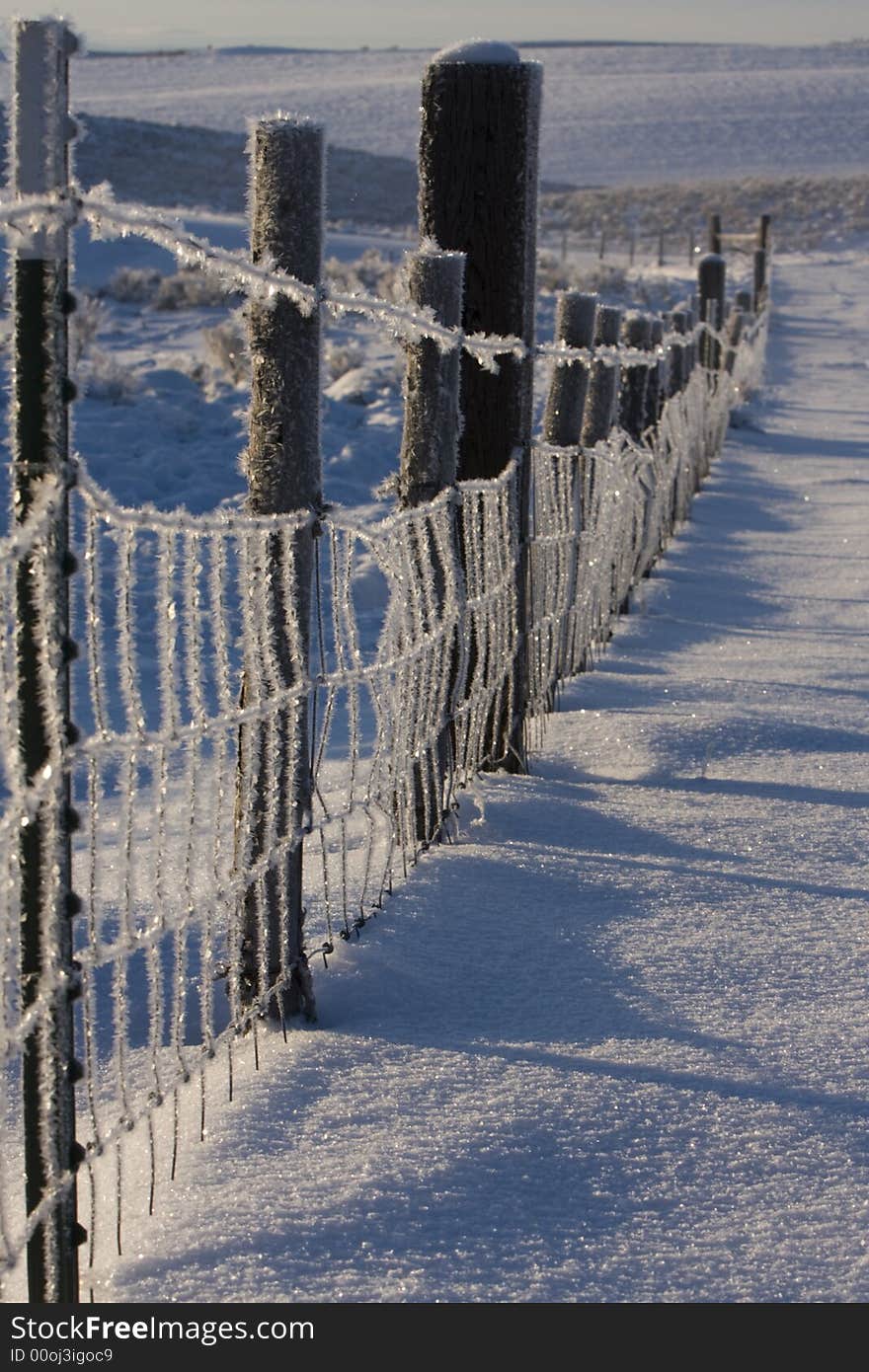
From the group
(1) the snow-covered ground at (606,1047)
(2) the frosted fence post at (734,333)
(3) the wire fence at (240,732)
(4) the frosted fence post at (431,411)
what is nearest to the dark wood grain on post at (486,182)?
(3) the wire fence at (240,732)

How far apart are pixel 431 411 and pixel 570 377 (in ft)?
6.22

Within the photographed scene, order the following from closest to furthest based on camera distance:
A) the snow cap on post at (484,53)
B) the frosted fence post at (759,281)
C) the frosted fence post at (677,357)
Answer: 1. the snow cap on post at (484,53)
2. the frosted fence post at (677,357)
3. the frosted fence post at (759,281)

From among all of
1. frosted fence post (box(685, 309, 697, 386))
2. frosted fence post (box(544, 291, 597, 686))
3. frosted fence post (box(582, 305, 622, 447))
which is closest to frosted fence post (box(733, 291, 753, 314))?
frosted fence post (box(685, 309, 697, 386))

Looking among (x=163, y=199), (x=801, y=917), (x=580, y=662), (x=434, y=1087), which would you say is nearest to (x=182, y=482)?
(x=580, y=662)

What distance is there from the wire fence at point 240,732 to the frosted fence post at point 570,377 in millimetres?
58

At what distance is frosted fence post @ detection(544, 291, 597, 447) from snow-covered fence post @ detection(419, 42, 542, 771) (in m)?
1.00

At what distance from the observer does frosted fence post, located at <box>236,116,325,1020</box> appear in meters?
2.91

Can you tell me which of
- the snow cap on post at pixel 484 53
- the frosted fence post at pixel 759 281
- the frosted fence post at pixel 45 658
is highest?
the frosted fence post at pixel 759 281

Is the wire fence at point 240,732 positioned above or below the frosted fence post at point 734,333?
below

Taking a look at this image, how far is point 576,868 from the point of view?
4062mm

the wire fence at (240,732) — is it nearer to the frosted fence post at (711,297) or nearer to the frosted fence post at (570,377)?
the frosted fence post at (570,377)

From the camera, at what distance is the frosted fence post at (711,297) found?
1389cm

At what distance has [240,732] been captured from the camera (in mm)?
3105

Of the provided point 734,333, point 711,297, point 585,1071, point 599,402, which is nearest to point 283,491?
point 585,1071
